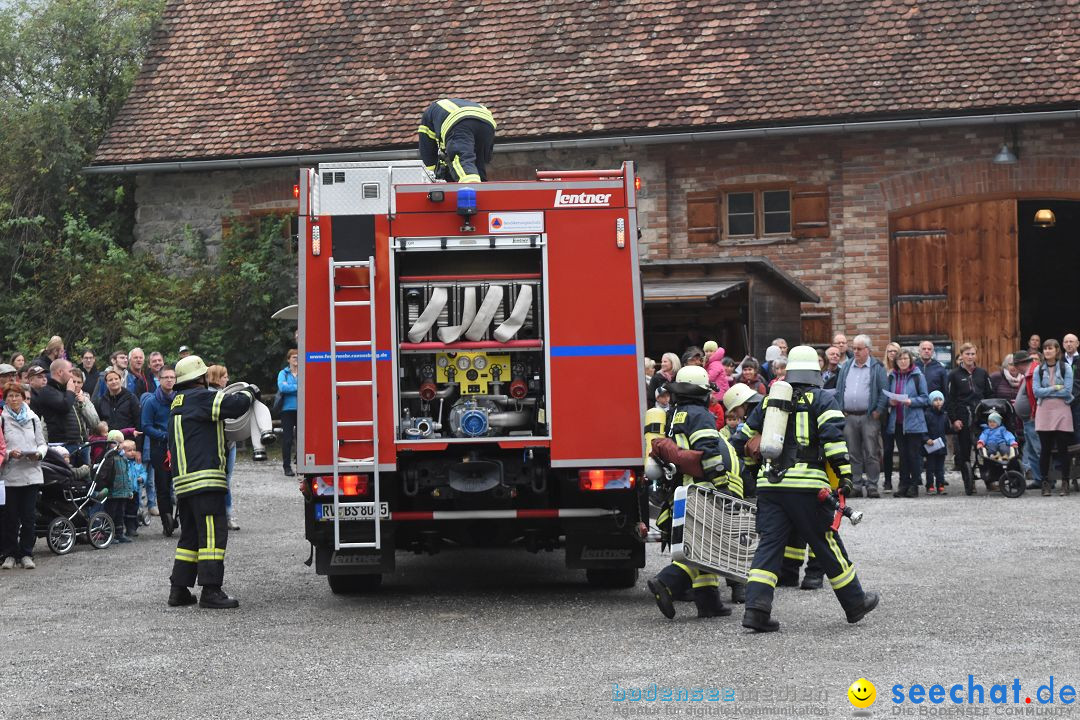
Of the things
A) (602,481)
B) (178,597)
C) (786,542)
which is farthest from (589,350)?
(178,597)

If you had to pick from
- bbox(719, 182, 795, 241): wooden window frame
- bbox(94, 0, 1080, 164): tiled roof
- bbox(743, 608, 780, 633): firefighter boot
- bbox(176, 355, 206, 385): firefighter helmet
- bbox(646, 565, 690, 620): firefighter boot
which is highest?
bbox(94, 0, 1080, 164): tiled roof

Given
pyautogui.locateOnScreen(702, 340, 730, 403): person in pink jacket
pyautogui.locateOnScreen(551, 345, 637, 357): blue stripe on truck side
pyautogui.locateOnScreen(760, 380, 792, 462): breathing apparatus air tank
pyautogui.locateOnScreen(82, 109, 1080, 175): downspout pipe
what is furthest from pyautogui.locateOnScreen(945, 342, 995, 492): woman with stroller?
pyautogui.locateOnScreen(760, 380, 792, 462): breathing apparatus air tank

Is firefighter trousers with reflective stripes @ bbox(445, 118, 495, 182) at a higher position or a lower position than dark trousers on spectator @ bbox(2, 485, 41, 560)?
higher

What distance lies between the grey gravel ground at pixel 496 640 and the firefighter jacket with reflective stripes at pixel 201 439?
2.88ft

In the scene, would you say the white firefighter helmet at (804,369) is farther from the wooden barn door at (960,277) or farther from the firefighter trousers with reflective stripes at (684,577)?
the wooden barn door at (960,277)

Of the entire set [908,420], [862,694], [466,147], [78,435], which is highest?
[466,147]

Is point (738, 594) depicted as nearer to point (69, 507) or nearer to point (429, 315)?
point (429, 315)

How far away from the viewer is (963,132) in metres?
22.5

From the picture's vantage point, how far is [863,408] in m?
17.5

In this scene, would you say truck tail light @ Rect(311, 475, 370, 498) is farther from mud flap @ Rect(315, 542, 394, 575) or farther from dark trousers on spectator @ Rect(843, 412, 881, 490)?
dark trousers on spectator @ Rect(843, 412, 881, 490)

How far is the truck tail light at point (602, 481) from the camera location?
10406 mm

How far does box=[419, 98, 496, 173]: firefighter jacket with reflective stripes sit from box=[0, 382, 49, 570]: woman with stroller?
13.3 ft

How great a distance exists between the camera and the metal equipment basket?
31.6 ft

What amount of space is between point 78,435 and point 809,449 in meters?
7.79
